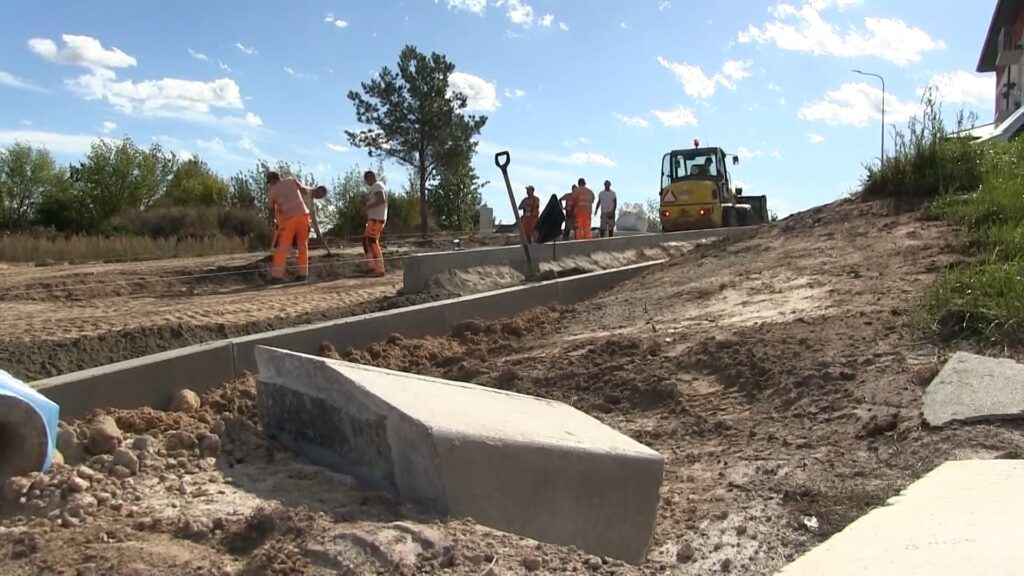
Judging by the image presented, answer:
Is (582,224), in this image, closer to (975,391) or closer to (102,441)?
(975,391)

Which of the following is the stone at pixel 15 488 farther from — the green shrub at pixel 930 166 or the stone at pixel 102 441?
the green shrub at pixel 930 166

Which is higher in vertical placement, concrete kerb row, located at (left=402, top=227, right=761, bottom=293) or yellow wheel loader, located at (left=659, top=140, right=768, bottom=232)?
yellow wheel loader, located at (left=659, top=140, right=768, bottom=232)

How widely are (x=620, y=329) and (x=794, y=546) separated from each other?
13.2 ft

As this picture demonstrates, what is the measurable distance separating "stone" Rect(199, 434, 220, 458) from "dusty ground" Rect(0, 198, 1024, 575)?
1.1 inches

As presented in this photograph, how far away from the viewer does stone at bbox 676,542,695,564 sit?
Result: 126 inches

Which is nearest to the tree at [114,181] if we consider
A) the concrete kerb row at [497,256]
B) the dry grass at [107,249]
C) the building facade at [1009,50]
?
the dry grass at [107,249]

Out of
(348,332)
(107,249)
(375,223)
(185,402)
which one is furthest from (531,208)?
(185,402)

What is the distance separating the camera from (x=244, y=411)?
436cm

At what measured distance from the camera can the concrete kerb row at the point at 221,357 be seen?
13.5 ft

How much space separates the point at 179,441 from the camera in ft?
11.8

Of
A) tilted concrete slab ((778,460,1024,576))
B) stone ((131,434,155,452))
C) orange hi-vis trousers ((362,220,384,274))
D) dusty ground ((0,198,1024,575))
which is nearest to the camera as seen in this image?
tilted concrete slab ((778,460,1024,576))

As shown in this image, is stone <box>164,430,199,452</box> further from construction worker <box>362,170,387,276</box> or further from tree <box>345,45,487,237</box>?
tree <box>345,45,487,237</box>

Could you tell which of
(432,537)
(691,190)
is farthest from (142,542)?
(691,190)

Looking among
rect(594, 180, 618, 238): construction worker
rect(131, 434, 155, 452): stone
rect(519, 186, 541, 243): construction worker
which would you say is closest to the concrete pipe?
rect(131, 434, 155, 452): stone
